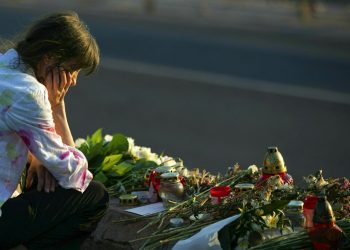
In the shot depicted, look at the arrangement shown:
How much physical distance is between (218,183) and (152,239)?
0.67 m

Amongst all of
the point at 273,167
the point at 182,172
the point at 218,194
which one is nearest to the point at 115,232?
the point at 218,194

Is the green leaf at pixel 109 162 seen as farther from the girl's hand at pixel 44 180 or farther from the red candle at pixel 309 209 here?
the red candle at pixel 309 209

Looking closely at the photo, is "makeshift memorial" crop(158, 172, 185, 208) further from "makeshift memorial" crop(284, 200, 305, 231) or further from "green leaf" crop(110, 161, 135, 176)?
"makeshift memorial" crop(284, 200, 305, 231)

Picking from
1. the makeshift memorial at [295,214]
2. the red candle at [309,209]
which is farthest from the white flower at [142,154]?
the red candle at [309,209]

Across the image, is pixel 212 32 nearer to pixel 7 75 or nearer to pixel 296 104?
pixel 296 104

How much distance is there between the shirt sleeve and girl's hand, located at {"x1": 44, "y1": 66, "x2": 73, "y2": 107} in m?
0.22

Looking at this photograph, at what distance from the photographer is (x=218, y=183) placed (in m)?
4.56

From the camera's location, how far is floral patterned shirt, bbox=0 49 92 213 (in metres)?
3.66

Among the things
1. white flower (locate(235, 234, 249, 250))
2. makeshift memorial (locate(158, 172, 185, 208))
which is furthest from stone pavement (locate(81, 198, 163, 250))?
white flower (locate(235, 234, 249, 250))

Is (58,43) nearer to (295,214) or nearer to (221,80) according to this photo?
(295,214)

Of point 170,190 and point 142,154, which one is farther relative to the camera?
point 142,154

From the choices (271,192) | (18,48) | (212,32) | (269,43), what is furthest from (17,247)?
(212,32)

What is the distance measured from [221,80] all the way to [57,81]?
29.0ft

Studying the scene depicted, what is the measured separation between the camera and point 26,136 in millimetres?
3678
